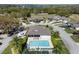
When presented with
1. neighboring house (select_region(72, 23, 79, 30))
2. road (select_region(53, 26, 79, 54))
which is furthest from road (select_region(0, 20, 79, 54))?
neighboring house (select_region(72, 23, 79, 30))

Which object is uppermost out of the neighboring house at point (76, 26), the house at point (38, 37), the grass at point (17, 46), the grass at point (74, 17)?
the grass at point (74, 17)

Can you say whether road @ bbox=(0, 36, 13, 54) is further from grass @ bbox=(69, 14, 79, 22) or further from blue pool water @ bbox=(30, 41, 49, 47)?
grass @ bbox=(69, 14, 79, 22)

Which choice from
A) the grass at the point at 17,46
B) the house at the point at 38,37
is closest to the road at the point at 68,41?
the house at the point at 38,37

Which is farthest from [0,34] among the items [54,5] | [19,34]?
[54,5]

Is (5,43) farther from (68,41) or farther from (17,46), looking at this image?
(68,41)

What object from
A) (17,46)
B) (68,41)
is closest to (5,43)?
(17,46)

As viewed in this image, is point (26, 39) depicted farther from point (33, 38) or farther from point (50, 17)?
point (50, 17)

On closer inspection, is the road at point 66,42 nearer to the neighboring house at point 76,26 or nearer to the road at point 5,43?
the road at point 5,43
